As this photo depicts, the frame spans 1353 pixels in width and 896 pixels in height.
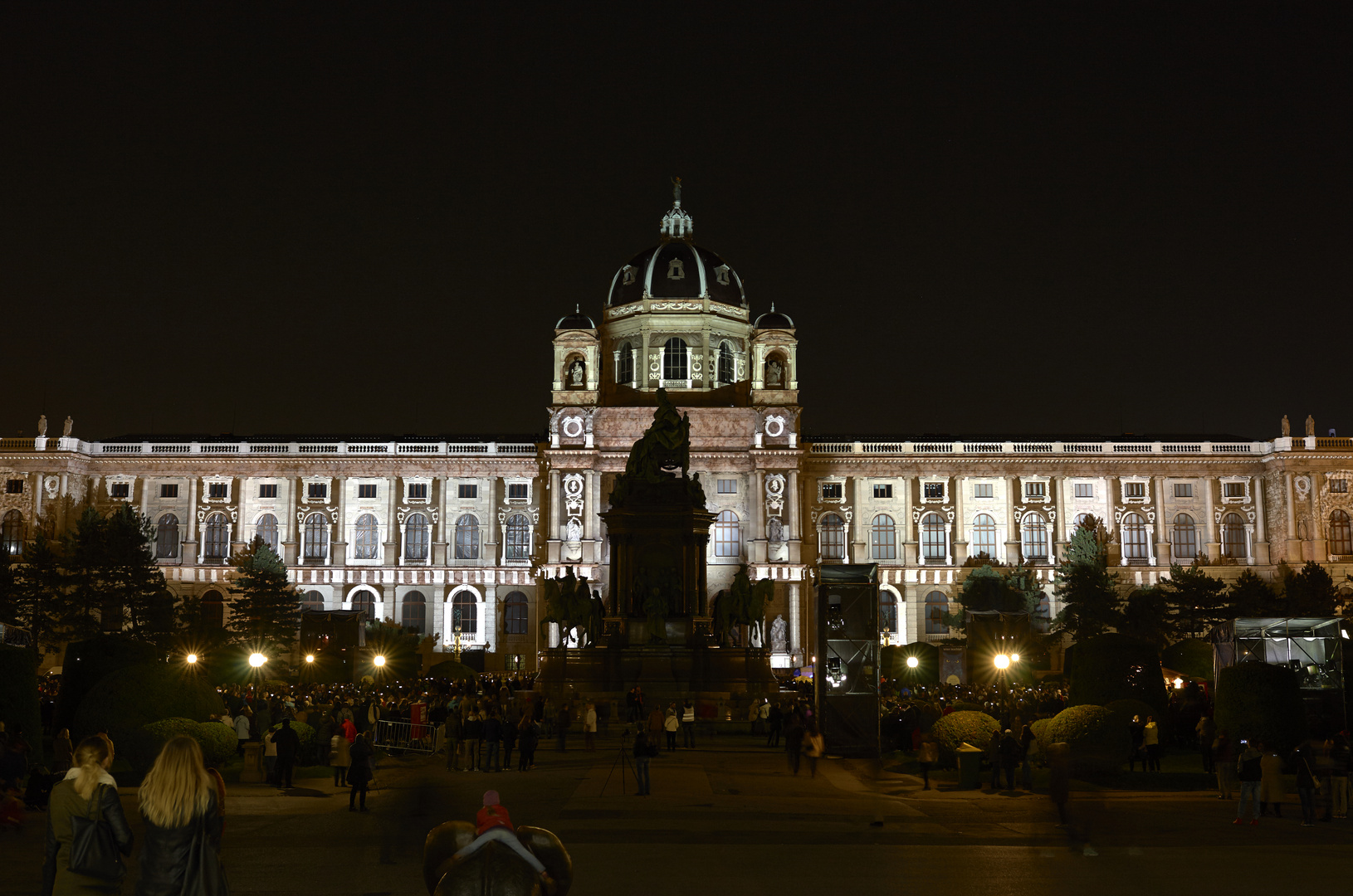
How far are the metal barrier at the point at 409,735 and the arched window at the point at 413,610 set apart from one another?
47697mm

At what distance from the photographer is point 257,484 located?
8425 centimetres

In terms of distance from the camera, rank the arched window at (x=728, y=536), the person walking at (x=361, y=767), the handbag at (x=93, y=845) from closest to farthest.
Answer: the handbag at (x=93, y=845), the person walking at (x=361, y=767), the arched window at (x=728, y=536)

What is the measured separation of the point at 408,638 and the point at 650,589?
29277 mm

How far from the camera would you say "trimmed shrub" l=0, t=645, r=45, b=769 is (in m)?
25.3

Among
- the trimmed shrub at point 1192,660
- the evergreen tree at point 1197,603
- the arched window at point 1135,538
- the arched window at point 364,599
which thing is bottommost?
the trimmed shrub at point 1192,660

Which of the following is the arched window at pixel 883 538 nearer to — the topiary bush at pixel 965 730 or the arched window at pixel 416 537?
the arched window at pixel 416 537

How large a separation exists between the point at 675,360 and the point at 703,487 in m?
9.74

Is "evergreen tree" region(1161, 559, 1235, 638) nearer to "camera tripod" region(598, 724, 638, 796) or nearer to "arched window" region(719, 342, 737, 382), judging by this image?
"arched window" region(719, 342, 737, 382)

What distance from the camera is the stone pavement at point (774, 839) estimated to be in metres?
14.4

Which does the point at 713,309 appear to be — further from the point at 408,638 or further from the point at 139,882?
the point at 139,882

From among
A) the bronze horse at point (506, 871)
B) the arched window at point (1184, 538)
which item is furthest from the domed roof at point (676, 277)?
the bronze horse at point (506, 871)

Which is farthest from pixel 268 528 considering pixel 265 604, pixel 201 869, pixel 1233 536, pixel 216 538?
pixel 201 869

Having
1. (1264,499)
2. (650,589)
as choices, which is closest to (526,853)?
(650,589)

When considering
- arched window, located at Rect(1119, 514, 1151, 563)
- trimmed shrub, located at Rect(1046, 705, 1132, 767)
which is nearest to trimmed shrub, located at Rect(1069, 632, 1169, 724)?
trimmed shrub, located at Rect(1046, 705, 1132, 767)
